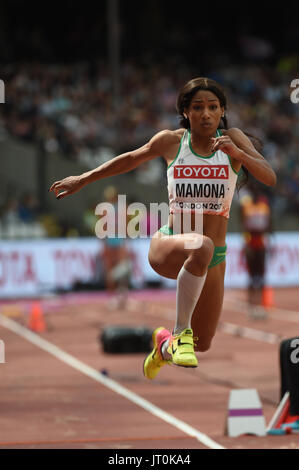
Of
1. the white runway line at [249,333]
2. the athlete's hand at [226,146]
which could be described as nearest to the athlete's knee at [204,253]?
the athlete's hand at [226,146]

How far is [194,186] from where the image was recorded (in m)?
6.08

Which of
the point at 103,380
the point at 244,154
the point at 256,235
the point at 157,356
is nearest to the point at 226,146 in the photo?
the point at 244,154

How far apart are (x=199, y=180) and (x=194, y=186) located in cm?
5

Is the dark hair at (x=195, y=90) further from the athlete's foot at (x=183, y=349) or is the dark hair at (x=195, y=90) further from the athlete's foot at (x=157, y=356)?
the athlete's foot at (x=157, y=356)

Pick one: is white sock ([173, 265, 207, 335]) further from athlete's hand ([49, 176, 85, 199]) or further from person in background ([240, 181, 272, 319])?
person in background ([240, 181, 272, 319])

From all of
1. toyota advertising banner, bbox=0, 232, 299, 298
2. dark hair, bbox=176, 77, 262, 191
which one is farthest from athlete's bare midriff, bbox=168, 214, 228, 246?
toyota advertising banner, bbox=0, 232, 299, 298

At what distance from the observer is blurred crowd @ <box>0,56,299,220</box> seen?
26.3 m

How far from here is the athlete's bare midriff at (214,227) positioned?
6.23m

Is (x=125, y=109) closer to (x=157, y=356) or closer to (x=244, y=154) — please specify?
(x=157, y=356)

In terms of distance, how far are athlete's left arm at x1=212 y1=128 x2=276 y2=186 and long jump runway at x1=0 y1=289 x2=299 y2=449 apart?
3.59m

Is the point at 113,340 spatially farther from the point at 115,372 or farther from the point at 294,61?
the point at 294,61

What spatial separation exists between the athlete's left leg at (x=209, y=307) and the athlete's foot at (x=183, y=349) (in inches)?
9.6
